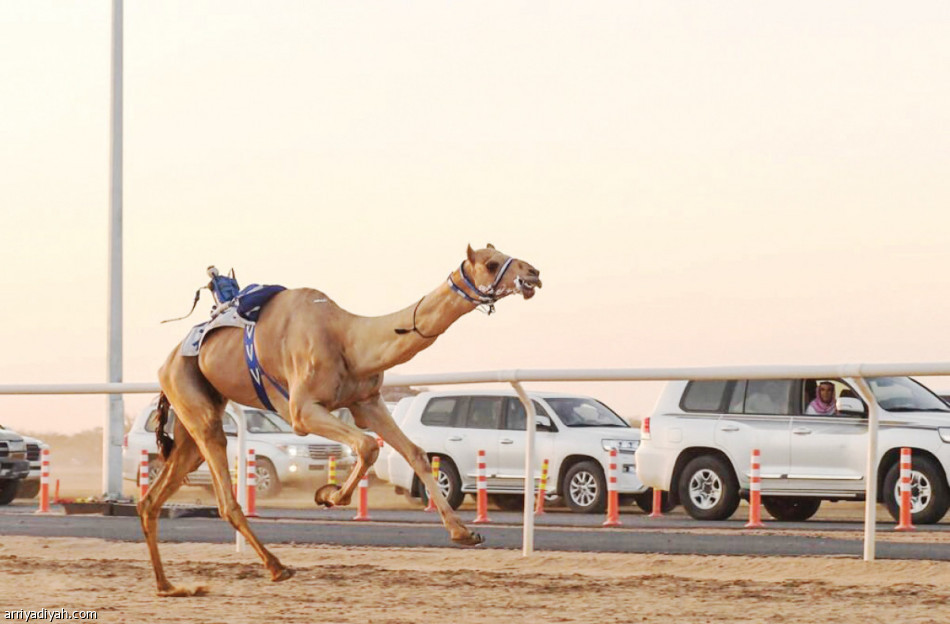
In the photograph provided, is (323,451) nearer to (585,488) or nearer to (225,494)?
(585,488)

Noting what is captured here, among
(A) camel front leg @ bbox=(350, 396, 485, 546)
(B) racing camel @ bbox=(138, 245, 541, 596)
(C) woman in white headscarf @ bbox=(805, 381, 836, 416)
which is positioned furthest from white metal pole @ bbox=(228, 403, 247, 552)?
(C) woman in white headscarf @ bbox=(805, 381, 836, 416)

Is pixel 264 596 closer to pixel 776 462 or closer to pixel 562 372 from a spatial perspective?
pixel 562 372

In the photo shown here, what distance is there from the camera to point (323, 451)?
3186 centimetres

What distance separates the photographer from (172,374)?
13.6 metres

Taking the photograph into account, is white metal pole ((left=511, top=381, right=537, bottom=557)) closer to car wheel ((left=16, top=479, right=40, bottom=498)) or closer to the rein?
the rein

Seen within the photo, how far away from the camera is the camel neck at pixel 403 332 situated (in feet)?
38.8

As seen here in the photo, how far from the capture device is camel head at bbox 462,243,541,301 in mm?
11117

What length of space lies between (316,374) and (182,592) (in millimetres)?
1928

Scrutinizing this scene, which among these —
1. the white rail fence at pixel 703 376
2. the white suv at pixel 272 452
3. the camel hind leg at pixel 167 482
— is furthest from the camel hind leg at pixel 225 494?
the white suv at pixel 272 452

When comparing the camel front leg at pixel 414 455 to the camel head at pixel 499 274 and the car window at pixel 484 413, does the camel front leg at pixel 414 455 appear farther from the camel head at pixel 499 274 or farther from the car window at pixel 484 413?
the car window at pixel 484 413

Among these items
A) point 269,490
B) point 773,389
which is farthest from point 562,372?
point 269,490

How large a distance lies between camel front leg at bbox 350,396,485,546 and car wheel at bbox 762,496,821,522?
12.5 m

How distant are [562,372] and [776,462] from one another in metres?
8.01

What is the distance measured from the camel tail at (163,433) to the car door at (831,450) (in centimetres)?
964
